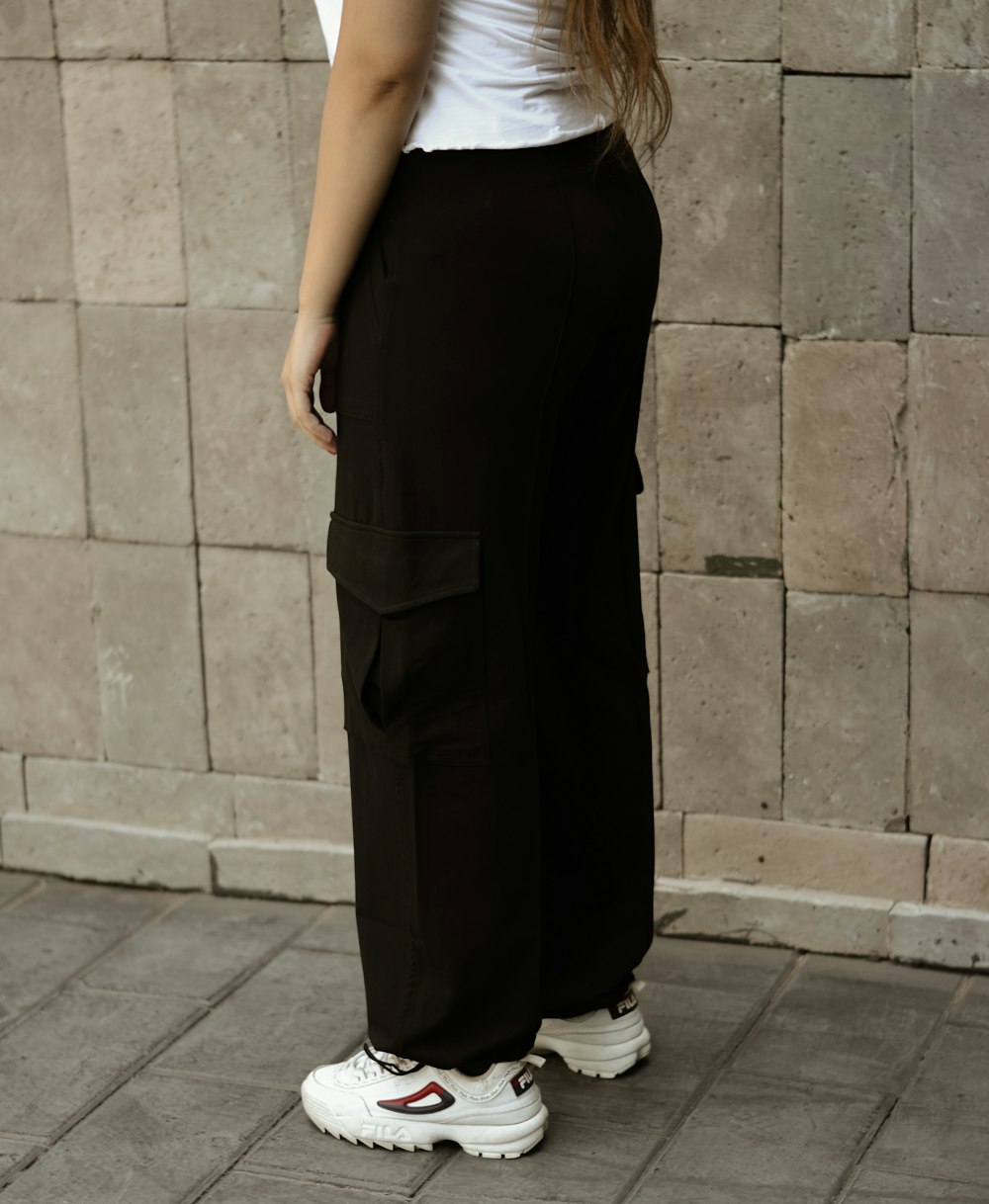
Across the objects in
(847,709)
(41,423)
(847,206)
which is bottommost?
(847,709)

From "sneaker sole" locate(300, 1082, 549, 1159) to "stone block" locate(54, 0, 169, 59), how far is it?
209cm

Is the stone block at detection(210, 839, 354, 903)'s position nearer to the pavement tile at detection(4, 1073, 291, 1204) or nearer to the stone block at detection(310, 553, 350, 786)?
the stone block at detection(310, 553, 350, 786)

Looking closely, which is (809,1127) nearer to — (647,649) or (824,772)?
(824,772)

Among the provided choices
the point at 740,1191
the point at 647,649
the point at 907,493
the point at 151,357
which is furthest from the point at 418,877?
the point at 151,357

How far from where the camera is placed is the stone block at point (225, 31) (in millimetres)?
3547

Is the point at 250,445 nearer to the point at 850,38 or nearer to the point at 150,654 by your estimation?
the point at 150,654

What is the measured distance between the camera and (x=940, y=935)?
3.53 m

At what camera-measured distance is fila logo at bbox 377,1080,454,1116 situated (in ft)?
9.51

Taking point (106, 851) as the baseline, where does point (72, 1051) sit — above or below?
below

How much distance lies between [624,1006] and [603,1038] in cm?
6

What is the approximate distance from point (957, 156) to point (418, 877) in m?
1.60

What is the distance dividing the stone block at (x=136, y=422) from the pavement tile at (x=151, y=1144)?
126 centimetres

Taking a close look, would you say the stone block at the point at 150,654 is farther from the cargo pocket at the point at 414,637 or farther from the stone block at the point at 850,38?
the stone block at the point at 850,38

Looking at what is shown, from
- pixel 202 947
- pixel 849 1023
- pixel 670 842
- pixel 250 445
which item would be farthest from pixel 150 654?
pixel 849 1023
